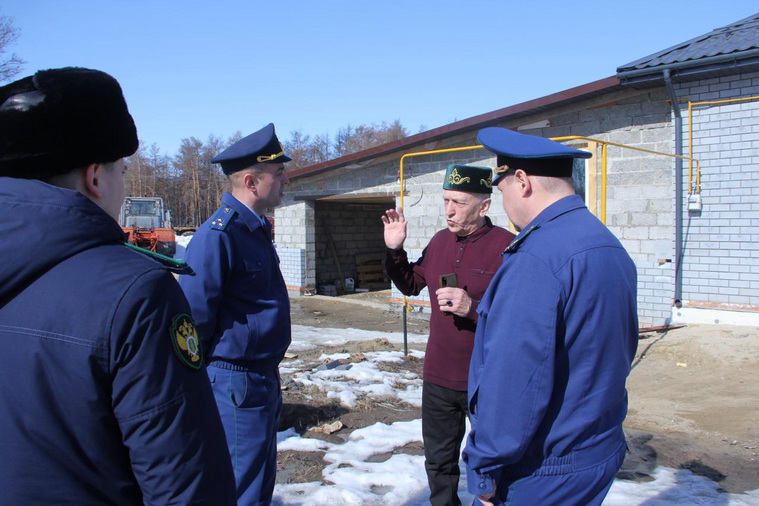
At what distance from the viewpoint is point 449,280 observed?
301 cm

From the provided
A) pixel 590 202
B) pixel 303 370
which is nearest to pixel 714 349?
pixel 590 202

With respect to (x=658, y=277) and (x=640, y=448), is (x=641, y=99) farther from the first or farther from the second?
(x=640, y=448)

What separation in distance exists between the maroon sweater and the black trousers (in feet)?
0.32

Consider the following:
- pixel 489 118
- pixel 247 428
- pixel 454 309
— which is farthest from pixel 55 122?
pixel 489 118

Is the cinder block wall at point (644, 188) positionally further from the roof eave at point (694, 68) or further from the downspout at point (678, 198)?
the roof eave at point (694, 68)

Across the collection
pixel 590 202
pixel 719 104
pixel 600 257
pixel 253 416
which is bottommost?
pixel 253 416

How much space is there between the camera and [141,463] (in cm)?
110

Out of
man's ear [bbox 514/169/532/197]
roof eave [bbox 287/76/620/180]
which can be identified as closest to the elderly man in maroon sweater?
man's ear [bbox 514/169/532/197]

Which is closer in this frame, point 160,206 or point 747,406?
point 747,406

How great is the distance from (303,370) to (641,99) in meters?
6.22

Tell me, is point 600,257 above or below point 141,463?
above

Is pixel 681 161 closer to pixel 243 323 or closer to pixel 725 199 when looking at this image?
pixel 725 199

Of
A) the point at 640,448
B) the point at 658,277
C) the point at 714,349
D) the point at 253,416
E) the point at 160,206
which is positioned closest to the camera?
the point at 253,416

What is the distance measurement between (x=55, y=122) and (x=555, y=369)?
143 centimetres
